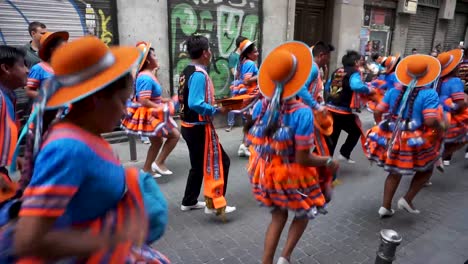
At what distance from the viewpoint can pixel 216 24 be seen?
26.3 ft

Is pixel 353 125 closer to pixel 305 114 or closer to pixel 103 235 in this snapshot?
pixel 305 114

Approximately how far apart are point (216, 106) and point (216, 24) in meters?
4.91

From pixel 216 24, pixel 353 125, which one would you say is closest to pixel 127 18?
pixel 216 24

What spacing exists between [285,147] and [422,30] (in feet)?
48.1

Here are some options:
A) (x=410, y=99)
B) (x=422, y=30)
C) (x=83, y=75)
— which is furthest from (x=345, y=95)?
(x=422, y=30)

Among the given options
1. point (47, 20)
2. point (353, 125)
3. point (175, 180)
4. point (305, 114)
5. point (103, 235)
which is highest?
point (47, 20)

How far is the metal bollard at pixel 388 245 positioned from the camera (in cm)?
214

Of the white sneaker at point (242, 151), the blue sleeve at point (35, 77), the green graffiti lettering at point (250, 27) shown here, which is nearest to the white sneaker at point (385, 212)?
the white sneaker at point (242, 151)

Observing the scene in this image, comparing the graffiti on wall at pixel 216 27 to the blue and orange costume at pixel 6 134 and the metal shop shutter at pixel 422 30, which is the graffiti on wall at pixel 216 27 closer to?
the blue and orange costume at pixel 6 134

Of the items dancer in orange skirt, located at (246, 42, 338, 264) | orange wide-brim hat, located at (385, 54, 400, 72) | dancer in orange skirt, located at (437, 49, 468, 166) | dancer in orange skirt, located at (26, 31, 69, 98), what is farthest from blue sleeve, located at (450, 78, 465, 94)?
dancer in orange skirt, located at (26, 31, 69, 98)

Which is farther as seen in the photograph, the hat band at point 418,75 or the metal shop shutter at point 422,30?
the metal shop shutter at point 422,30

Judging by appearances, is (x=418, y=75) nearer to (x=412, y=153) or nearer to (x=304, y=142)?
(x=412, y=153)

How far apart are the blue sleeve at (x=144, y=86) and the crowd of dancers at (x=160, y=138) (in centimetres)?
1

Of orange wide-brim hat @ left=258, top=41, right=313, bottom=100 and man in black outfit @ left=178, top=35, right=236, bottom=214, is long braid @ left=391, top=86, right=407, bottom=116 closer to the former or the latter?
orange wide-brim hat @ left=258, top=41, right=313, bottom=100
